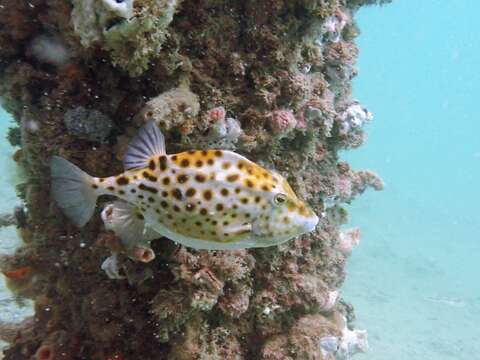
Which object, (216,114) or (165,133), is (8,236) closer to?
(165,133)

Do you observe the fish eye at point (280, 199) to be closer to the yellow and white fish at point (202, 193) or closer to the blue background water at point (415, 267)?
the yellow and white fish at point (202, 193)

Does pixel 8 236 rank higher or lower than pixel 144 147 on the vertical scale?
lower

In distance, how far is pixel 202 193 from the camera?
2.27 m

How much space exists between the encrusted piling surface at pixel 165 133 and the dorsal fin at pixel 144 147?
27.6 inches

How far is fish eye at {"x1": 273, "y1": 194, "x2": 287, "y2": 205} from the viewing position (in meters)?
2.30

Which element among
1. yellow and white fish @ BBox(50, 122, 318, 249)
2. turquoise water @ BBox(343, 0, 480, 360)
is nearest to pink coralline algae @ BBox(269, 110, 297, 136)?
yellow and white fish @ BBox(50, 122, 318, 249)

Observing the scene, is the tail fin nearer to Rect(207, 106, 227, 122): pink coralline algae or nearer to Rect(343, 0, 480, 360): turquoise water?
Rect(207, 106, 227, 122): pink coralline algae

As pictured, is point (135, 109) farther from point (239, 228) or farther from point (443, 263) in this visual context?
point (443, 263)

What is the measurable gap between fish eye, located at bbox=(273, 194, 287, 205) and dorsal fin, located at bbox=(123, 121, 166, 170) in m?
0.71

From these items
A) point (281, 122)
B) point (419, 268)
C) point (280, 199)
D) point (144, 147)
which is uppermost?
point (419, 268)

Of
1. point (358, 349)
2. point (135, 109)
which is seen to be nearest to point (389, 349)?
point (358, 349)

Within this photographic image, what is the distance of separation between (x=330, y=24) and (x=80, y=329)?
14.1 ft

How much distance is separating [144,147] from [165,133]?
90 centimetres

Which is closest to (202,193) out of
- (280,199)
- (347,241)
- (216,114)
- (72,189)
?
(280,199)
